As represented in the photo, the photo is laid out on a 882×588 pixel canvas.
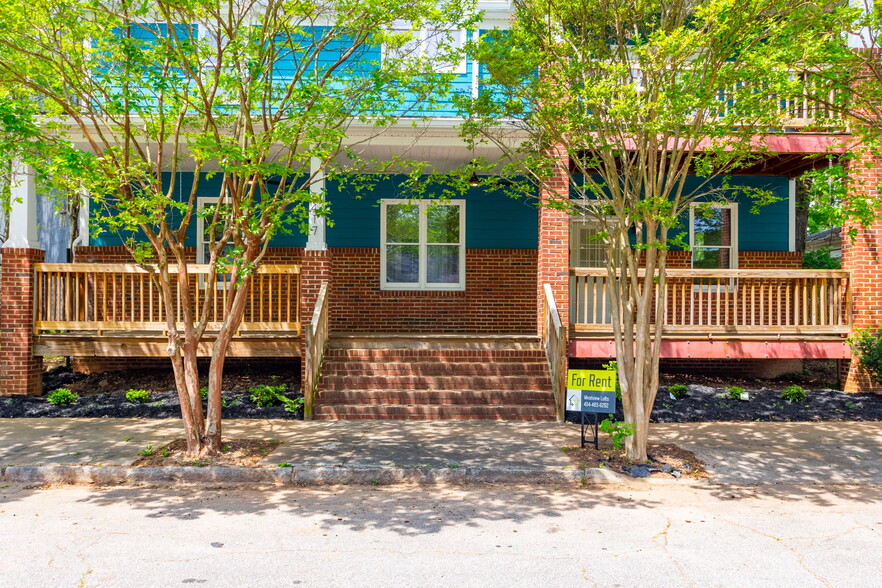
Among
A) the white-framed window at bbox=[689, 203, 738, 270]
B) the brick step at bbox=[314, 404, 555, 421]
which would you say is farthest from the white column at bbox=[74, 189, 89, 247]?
the white-framed window at bbox=[689, 203, 738, 270]

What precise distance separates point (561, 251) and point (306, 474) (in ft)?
18.5

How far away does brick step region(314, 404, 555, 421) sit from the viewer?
28.4 feet

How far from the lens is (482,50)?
22.6 ft

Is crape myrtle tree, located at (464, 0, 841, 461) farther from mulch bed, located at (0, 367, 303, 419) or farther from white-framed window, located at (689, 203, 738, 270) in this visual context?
white-framed window, located at (689, 203, 738, 270)

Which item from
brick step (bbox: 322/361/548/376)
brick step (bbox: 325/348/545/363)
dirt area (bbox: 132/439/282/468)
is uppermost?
brick step (bbox: 325/348/545/363)

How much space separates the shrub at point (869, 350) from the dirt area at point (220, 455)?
858 centimetres

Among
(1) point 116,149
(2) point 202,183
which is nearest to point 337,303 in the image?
(2) point 202,183

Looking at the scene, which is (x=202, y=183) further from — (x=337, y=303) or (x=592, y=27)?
(x=592, y=27)

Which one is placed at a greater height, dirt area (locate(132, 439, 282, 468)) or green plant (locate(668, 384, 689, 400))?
green plant (locate(668, 384, 689, 400))

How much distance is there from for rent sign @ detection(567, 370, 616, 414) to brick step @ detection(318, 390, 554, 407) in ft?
6.51

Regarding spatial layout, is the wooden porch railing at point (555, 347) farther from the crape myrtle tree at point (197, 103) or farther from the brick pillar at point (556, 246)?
the crape myrtle tree at point (197, 103)

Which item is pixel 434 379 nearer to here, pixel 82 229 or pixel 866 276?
pixel 866 276

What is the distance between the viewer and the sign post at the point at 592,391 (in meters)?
6.89

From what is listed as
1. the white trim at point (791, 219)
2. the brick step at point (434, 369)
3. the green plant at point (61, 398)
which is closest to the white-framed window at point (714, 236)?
the white trim at point (791, 219)
